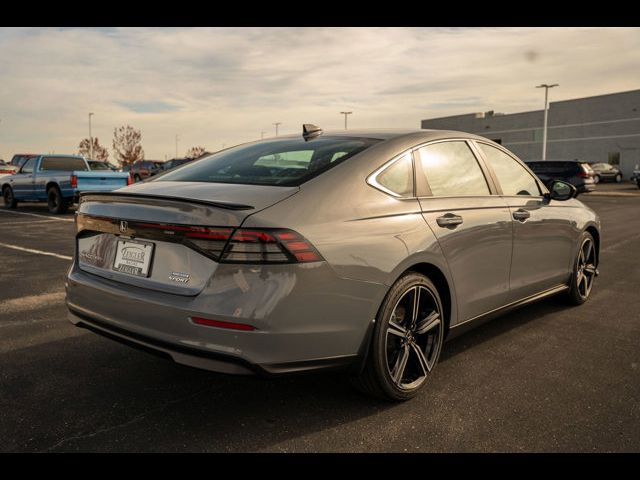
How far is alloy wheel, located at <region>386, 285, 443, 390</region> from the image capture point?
10.4 feet

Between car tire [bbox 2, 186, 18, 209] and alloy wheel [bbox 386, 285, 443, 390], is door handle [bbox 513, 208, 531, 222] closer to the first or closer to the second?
alloy wheel [bbox 386, 285, 443, 390]

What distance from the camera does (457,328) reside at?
3.61 m

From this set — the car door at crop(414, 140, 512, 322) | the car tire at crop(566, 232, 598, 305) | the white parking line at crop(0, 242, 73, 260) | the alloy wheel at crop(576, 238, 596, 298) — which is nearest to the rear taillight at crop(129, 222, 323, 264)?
the car door at crop(414, 140, 512, 322)

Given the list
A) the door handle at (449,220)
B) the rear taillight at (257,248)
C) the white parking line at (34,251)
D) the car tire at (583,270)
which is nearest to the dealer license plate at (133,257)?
the rear taillight at (257,248)

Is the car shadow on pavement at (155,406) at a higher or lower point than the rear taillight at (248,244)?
lower

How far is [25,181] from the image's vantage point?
17.0m

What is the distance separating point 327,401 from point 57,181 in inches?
585

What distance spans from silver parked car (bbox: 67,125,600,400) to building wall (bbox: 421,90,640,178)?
5197cm

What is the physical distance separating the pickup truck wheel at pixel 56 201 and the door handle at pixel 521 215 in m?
14.4

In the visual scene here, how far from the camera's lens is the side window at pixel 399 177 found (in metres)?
3.21

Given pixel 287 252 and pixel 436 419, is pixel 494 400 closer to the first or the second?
pixel 436 419

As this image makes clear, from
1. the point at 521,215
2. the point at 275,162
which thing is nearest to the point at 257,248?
the point at 275,162

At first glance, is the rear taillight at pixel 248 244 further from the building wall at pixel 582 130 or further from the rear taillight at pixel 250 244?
the building wall at pixel 582 130
